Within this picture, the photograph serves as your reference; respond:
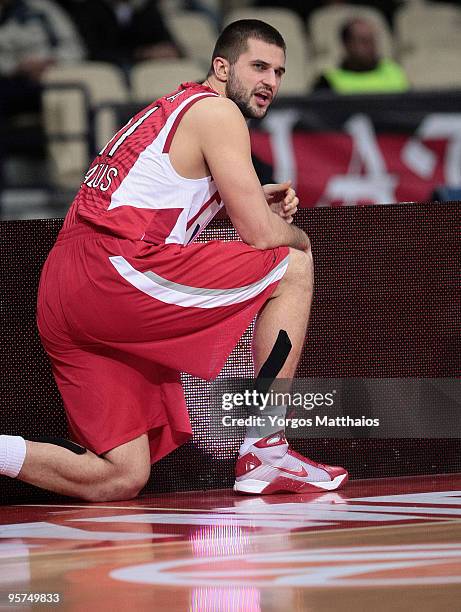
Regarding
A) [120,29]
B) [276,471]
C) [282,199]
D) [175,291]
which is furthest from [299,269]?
[120,29]

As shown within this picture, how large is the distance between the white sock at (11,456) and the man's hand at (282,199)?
39.9 inches

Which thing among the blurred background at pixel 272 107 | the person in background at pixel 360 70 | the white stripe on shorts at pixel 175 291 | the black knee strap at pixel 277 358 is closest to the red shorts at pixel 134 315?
the white stripe on shorts at pixel 175 291

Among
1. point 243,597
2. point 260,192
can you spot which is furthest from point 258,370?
point 243,597

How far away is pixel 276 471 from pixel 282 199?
806mm

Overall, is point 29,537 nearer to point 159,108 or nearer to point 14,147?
point 159,108

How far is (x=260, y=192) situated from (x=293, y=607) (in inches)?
59.2

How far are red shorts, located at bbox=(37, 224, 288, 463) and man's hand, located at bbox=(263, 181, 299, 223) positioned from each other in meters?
0.17

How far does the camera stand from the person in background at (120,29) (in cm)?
833

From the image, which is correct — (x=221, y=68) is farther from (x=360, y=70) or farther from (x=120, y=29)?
(x=120, y=29)

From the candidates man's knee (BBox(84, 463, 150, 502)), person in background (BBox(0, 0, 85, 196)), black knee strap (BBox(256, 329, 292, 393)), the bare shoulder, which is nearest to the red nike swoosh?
black knee strap (BBox(256, 329, 292, 393))

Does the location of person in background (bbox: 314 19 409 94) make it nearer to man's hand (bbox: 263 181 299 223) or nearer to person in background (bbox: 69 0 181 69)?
person in background (bbox: 69 0 181 69)

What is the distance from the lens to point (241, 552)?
8.45ft

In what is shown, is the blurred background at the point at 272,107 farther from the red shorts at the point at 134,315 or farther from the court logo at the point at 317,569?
the court logo at the point at 317,569

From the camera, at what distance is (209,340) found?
3348mm
